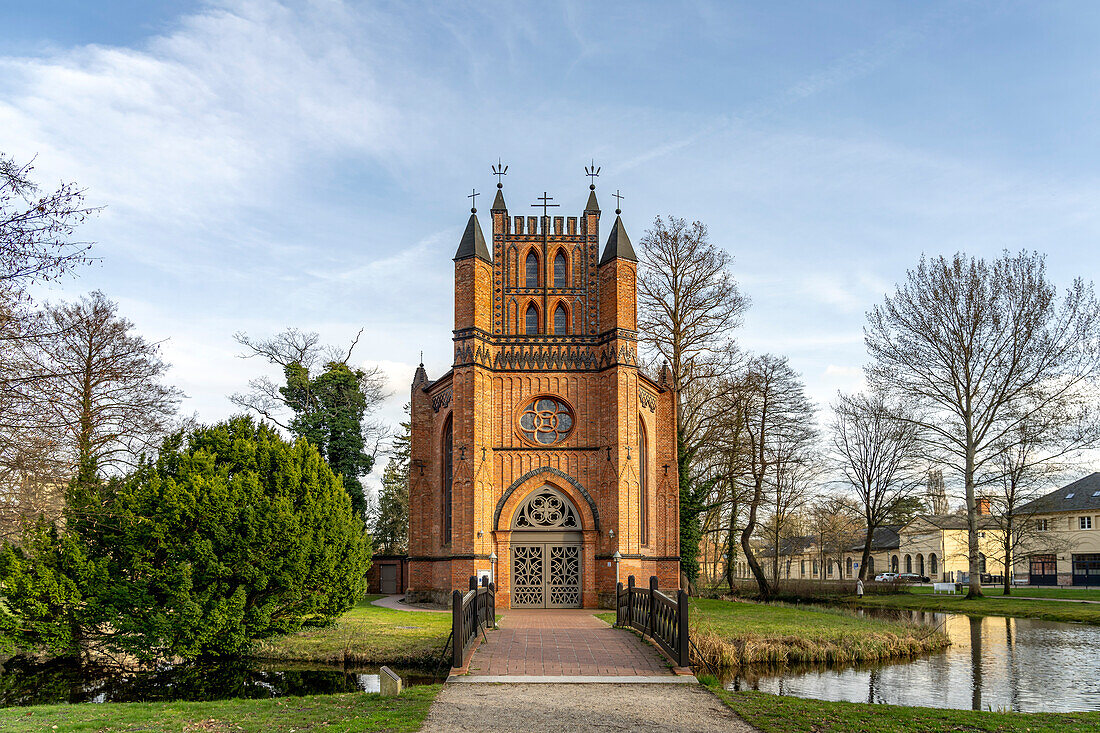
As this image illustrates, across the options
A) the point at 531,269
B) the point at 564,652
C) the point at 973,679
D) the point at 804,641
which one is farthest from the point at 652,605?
the point at 531,269

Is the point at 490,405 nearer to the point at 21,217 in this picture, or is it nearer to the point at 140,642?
the point at 140,642

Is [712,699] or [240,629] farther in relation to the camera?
[240,629]

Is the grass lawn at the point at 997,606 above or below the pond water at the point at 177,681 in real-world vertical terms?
below

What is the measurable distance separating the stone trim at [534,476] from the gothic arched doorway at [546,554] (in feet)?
1.75

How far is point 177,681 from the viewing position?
50.2ft

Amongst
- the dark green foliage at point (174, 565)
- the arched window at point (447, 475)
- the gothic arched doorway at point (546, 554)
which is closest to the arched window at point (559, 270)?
the arched window at point (447, 475)

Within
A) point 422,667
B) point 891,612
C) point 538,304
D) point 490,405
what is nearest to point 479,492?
point 490,405

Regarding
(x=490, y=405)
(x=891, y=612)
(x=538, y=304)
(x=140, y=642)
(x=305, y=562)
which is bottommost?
(x=891, y=612)

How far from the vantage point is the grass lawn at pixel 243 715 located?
9461 millimetres

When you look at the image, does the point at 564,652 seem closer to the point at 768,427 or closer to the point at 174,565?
the point at 174,565

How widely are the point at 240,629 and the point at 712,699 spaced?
9.42 metres

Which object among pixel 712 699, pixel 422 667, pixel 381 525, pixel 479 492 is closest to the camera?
pixel 712 699

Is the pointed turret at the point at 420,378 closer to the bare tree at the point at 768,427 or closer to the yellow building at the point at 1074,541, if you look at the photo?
the bare tree at the point at 768,427

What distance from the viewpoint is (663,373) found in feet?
104
